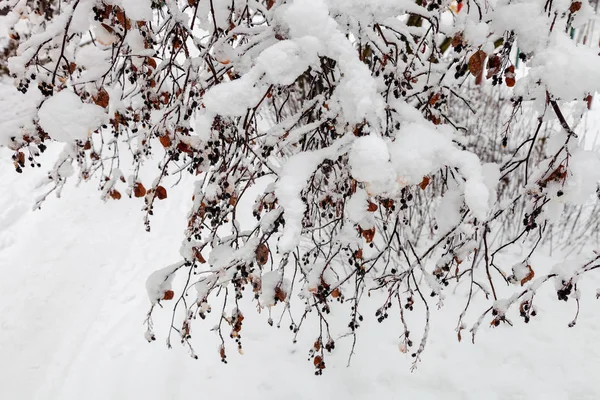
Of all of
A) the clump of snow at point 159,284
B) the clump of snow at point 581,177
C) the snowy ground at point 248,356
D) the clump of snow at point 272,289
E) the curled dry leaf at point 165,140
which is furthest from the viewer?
the snowy ground at point 248,356

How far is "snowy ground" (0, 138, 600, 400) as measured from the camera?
8.22 ft

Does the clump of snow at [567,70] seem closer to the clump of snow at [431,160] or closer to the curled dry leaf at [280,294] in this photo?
the clump of snow at [431,160]

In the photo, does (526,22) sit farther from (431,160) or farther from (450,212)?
(450,212)

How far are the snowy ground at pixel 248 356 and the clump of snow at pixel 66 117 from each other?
6.43 feet

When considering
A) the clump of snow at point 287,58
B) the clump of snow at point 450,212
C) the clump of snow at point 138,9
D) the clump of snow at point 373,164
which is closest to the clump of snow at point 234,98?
the clump of snow at point 287,58

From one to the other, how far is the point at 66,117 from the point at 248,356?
6.86 ft

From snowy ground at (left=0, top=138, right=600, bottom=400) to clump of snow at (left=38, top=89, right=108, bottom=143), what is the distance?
1959 millimetres

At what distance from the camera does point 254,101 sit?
37.8 inches

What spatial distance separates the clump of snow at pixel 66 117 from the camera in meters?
1.14

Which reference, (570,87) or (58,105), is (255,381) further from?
(570,87)

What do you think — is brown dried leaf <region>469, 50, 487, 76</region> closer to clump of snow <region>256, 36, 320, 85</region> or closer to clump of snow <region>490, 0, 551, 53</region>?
clump of snow <region>490, 0, 551, 53</region>

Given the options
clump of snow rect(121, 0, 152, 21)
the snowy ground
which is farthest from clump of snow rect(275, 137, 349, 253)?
the snowy ground

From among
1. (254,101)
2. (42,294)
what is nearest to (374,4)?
(254,101)

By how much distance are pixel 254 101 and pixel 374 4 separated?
43 cm
